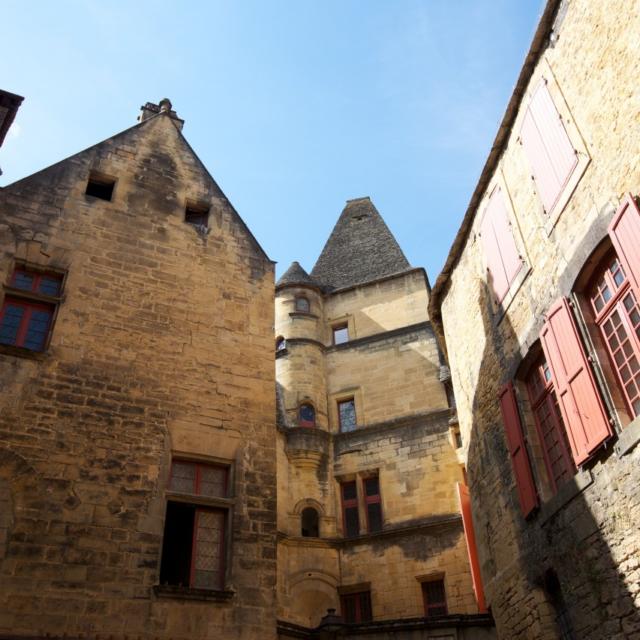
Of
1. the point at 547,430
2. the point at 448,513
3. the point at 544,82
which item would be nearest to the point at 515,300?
the point at 547,430

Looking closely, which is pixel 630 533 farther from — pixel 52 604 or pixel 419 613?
pixel 419 613

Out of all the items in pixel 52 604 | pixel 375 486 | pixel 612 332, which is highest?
pixel 375 486

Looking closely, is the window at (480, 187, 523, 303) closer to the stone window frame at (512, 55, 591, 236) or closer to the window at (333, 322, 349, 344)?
the stone window frame at (512, 55, 591, 236)

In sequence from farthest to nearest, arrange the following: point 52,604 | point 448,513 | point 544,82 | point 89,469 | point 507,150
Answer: point 448,513 < point 507,150 < point 544,82 < point 89,469 < point 52,604

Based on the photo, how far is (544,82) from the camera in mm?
8523

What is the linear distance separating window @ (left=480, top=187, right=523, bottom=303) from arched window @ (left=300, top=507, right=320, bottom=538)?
8.32 meters

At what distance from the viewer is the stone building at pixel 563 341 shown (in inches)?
253

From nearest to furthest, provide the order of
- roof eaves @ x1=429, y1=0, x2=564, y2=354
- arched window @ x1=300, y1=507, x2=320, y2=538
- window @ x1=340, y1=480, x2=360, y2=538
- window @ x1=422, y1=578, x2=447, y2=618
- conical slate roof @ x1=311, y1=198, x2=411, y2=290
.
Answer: roof eaves @ x1=429, y1=0, x2=564, y2=354 < window @ x1=422, y1=578, x2=447, y2=618 < arched window @ x1=300, y1=507, x2=320, y2=538 < window @ x1=340, y1=480, x2=360, y2=538 < conical slate roof @ x1=311, y1=198, x2=411, y2=290

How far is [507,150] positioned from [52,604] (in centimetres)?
776

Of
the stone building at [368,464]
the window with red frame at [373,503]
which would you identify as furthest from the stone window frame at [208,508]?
the window with red frame at [373,503]

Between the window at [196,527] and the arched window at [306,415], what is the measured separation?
9.13 metres

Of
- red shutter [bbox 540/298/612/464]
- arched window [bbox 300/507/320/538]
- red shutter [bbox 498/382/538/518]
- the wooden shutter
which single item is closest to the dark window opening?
red shutter [bbox 498/382/538/518]

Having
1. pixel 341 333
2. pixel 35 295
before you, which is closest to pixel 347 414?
pixel 341 333

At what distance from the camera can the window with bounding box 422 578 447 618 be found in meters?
14.2
